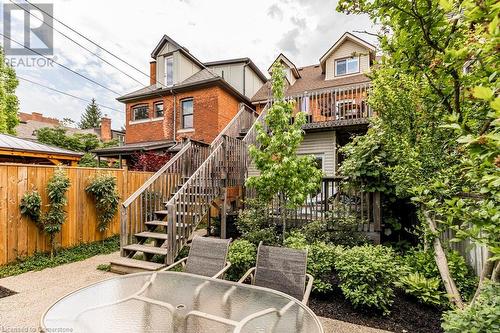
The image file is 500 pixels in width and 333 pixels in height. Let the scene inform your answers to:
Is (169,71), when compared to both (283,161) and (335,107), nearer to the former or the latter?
(335,107)

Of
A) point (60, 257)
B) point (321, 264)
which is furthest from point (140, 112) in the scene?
point (321, 264)

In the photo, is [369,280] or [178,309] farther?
[369,280]

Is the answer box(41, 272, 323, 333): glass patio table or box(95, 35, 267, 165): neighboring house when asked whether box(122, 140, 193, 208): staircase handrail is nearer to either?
box(41, 272, 323, 333): glass patio table

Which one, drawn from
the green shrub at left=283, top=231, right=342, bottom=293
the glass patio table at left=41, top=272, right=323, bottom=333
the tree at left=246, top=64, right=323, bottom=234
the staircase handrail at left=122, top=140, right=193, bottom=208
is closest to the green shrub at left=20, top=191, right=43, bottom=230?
the staircase handrail at left=122, top=140, right=193, bottom=208

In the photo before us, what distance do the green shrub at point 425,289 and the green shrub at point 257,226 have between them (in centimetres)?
228

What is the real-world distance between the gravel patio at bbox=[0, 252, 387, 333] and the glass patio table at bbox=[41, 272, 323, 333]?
1.28 metres

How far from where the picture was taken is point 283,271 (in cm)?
292

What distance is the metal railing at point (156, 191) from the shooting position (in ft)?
17.1

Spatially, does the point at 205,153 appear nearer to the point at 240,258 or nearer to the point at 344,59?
the point at 240,258

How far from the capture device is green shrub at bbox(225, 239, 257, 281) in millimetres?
4102

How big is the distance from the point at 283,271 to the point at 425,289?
2.12m

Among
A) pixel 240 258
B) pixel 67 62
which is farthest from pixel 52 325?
pixel 67 62

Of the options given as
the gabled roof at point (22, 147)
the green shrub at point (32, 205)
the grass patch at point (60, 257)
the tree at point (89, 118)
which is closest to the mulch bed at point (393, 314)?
the grass patch at point (60, 257)

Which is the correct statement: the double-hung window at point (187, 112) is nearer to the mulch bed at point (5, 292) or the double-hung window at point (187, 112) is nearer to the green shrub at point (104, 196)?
the green shrub at point (104, 196)
